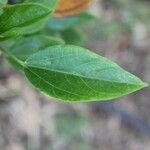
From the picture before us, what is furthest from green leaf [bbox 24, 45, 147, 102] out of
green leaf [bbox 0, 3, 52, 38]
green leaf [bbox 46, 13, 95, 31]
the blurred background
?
the blurred background

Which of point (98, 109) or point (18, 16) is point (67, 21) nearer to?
point (18, 16)

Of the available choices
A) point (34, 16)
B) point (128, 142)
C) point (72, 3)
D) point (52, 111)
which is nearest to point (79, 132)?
point (52, 111)

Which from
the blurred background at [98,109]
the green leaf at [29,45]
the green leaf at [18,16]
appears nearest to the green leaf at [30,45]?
the green leaf at [29,45]

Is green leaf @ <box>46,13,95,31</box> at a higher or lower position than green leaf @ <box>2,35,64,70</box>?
lower

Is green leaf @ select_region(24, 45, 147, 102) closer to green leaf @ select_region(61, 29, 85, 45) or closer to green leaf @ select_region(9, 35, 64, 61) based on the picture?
green leaf @ select_region(9, 35, 64, 61)

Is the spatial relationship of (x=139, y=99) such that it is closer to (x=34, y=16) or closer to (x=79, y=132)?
(x=79, y=132)

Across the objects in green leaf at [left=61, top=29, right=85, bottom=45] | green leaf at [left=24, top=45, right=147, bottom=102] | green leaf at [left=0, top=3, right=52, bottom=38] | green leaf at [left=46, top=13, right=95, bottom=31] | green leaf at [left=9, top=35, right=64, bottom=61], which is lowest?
green leaf at [left=61, top=29, right=85, bottom=45]

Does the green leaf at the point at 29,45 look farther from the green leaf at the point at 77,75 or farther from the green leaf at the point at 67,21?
the green leaf at the point at 67,21

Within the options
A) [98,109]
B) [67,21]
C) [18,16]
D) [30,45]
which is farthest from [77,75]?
[98,109]
